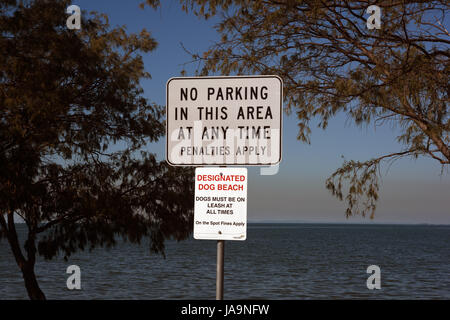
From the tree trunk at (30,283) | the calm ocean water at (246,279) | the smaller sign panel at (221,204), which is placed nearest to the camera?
the smaller sign panel at (221,204)

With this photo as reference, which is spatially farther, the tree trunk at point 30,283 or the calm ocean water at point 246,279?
the calm ocean water at point 246,279

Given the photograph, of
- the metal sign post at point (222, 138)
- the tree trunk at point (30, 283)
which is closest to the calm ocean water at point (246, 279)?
the tree trunk at point (30, 283)

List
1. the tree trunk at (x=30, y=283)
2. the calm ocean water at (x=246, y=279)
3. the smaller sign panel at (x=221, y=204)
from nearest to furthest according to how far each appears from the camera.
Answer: the smaller sign panel at (x=221, y=204) → the tree trunk at (x=30, y=283) → the calm ocean water at (x=246, y=279)

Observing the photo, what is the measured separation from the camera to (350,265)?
81.0 m

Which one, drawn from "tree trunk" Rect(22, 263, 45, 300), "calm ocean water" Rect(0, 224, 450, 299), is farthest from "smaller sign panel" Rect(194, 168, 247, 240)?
"calm ocean water" Rect(0, 224, 450, 299)

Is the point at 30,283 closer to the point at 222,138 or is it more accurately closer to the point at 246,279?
the point at 222,138

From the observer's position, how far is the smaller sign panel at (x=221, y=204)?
4312mm

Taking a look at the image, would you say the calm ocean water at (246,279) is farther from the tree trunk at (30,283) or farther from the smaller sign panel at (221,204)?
the smaller sign panel at (221,204)

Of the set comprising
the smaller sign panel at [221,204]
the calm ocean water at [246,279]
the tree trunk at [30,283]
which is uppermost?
the smaller sign panel at [221,204]

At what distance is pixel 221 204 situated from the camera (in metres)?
4.36

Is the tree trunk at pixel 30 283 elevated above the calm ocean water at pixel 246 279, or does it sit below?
above

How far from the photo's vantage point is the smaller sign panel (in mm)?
4312

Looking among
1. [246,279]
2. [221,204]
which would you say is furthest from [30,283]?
[246,279]

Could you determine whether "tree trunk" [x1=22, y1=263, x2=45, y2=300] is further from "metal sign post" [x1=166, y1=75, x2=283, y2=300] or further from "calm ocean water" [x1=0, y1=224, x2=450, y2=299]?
"calm ocean water" [x1=0, y1=224, x2=450, y2=299]
